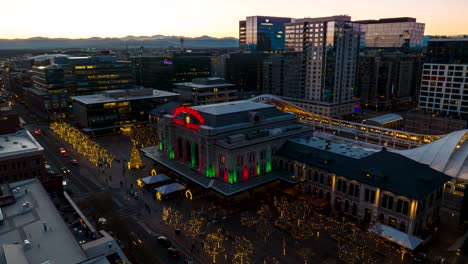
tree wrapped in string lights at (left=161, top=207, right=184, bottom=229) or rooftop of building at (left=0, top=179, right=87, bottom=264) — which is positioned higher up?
rooftop of building at (left=0, top=179, right=87, bottom=264)

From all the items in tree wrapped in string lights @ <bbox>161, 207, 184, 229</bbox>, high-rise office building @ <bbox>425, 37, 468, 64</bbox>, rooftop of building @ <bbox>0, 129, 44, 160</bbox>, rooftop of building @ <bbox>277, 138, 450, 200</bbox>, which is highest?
high-rise office building @ <bbox>425, 37, 468, 64</bbox>

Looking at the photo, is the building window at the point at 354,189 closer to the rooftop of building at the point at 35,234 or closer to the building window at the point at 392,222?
the building window at the point at 392,222

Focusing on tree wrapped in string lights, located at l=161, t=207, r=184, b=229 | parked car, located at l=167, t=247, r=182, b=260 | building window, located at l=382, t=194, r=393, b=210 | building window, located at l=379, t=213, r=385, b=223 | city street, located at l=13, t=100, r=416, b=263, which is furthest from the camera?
tree wrapped in string lights, located at l=161, t=207, r=184, b=229

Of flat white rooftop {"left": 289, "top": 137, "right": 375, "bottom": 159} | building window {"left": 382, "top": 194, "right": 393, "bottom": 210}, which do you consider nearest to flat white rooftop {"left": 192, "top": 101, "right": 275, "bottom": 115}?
flat white rooftop {"left": 289, "top": 137, "right": 375, "bottom": 159}

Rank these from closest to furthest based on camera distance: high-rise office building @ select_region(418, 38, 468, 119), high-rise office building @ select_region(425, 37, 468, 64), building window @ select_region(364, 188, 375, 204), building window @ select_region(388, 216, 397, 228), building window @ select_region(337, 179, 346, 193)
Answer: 1. building window @ select_region(388, 216, 397, 228)
2. building window @ select_region(364, 188, 375, 204)
3. building window @ select_region(337, 179, 346, 193)
4. high-rise office building @ select_region(425, 37, 468, 64)
5. high-rise office building @ select_region(418, 38, 468, 119)

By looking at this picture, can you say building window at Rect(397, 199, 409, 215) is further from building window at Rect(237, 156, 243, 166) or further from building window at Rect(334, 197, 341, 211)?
building window at Rect(237, 156, 243, 166)

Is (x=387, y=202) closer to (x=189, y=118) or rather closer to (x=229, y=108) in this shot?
(x=229, y=108)

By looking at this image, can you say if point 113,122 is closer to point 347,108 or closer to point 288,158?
point 288,158
